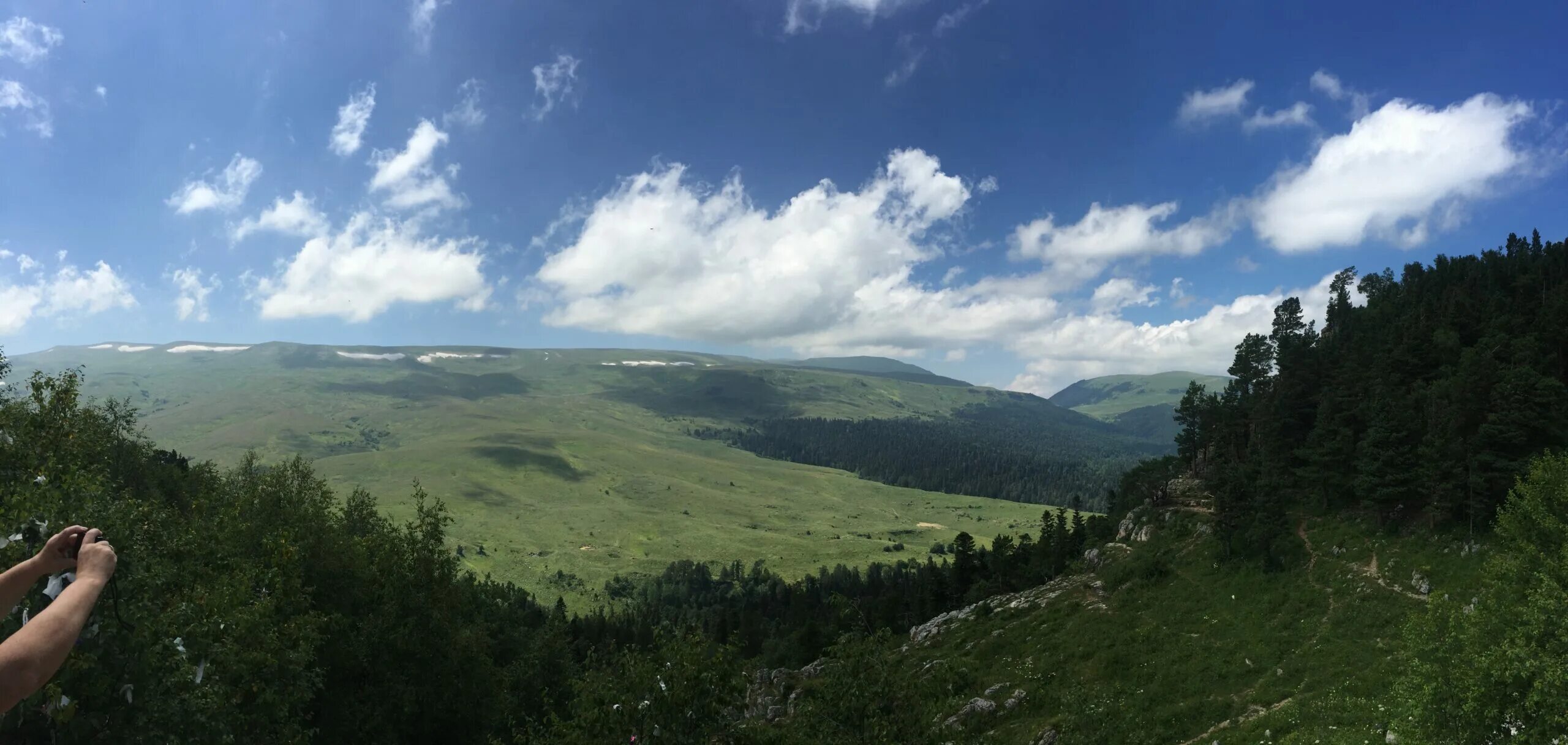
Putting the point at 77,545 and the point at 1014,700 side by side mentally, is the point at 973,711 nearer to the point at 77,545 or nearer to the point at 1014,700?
the point at 1014,700

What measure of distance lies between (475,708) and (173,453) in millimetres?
151509

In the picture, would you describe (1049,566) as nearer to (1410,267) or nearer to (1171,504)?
(1171,504)

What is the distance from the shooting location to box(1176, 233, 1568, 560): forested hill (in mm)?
52781

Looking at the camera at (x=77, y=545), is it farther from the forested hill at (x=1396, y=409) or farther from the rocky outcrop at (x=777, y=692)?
the forested hill at (x=1396, y=409)

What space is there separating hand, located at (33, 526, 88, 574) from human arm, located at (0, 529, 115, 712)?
33.0 inches

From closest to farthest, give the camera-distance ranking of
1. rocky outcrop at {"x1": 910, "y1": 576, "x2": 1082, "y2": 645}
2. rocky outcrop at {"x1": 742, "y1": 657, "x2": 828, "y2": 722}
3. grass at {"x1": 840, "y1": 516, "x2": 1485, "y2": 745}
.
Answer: grass at {"x1": 840, "y1": 516, "x2": 1485, "y2": 745} → rocky outcrop at {"x1": 742, "y1": 657, "x2": 828, "y2": 722} → rocky outcrop at {"x1": 910, "y1": 576, "x2": 1082, "y2": 645}

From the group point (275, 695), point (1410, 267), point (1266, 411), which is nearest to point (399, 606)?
point (275, 695)

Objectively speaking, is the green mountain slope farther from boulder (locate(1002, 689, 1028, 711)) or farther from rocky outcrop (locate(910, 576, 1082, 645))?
rocky outcrop (locate(910, 576, 1082, 645))

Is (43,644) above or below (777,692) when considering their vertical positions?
above

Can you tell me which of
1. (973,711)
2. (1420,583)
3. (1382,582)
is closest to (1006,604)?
(973,711)

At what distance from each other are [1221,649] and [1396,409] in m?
36.0

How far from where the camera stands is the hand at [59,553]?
6707 mm

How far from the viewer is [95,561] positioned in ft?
22.8

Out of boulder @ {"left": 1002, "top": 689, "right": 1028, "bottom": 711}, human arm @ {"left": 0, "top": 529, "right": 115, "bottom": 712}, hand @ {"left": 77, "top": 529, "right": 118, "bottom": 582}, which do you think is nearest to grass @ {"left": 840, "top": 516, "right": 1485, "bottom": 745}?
boulder @ {"left": 1002, "top": 689, "right": 1028, "bottom": 711}
